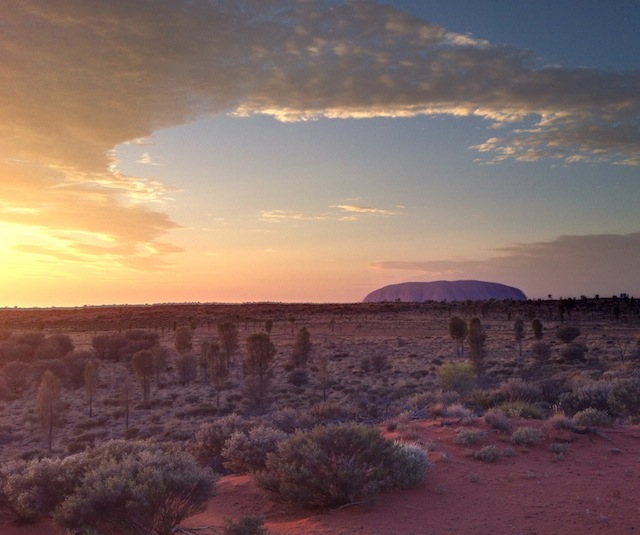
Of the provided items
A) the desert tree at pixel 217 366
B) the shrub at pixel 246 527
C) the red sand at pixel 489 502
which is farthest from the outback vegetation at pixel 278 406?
the red sand at pixel 489 502

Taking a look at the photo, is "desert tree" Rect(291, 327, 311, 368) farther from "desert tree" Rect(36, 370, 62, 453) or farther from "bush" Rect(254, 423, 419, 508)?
"bush" Rect(254, 423, 419, 508)

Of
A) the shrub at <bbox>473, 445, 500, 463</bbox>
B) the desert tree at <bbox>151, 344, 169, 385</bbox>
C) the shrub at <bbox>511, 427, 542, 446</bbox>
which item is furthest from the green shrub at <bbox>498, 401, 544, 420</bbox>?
the desert tree at <bbox>151, 344, 169, 385</bbox>

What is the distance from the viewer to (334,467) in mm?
9102

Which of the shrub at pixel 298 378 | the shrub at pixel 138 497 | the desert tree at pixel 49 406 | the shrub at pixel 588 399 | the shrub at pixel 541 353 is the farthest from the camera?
the shrub at pixel 541 353

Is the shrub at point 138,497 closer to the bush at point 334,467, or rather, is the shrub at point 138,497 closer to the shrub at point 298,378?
the bush at point 334,467

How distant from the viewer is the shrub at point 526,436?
11.8 metres

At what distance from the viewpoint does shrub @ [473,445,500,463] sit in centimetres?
1097

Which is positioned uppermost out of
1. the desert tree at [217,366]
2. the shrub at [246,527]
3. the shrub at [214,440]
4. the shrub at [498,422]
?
the shrub at [498,422]

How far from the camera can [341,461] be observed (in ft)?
29.9

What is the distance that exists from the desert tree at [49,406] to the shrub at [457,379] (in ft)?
70.7

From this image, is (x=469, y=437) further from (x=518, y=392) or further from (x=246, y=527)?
(x=518, y=392)

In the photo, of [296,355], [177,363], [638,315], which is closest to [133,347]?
[177,363]

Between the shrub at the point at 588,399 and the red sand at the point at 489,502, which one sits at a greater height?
the shrub at the point at 588,399

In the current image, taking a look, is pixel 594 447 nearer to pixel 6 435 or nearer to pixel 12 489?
pixel 12 489
